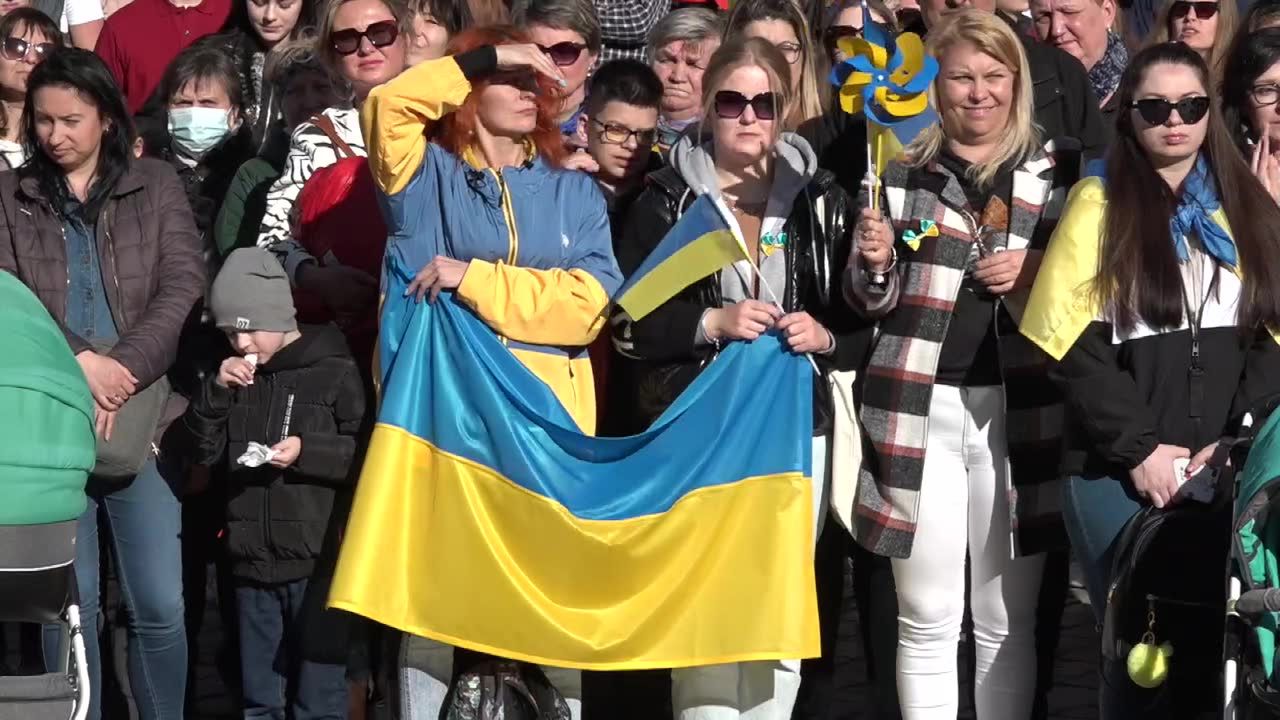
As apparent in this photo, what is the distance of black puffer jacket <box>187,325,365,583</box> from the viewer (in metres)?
6.75

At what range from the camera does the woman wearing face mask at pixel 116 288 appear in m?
6.80

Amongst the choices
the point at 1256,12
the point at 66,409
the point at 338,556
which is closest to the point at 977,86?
the point at 1256,12

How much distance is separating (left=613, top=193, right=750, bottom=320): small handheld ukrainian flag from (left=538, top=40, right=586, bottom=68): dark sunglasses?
136 cm

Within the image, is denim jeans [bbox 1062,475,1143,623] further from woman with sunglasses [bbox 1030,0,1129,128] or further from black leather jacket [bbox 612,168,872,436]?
woman with sunglasses [bbox 1030,0,1129,128]

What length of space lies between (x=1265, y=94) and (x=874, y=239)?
134 cm

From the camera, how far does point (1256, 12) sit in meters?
7.45

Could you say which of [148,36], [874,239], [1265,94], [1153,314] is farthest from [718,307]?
[148,36]

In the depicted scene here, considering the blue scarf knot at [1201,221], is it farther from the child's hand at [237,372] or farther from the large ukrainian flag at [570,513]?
the child's hand at [237,372]

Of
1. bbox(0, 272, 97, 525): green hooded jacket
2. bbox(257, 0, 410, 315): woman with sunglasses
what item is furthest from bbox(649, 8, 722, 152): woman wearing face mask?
bbox(0, 272, 97, 525): green hooded jacket

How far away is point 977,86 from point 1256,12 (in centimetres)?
153

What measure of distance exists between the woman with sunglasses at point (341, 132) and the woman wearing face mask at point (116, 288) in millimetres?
324

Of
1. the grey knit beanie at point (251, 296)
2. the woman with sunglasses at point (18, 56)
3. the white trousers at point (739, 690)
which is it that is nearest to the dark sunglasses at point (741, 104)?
the white trousers at point (739, 690)

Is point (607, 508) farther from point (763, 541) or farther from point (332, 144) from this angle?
point (332, 144)

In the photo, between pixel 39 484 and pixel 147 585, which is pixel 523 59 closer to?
pixel 39 484
